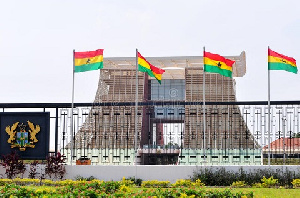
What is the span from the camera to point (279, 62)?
57.7 feet

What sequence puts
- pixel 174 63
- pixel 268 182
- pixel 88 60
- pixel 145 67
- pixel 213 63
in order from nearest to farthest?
pixel 268 182 → pixel 213 63 → pixel 88 60 → pixel 145 67 → pixel 174 63

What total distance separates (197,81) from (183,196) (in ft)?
102

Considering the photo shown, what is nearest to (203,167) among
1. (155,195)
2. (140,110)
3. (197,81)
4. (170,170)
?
(170,170)

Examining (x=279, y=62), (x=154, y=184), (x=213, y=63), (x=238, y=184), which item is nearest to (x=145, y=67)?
(x=213, y=63)

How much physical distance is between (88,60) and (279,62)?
6327 mm

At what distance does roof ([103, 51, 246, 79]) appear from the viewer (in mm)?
35031

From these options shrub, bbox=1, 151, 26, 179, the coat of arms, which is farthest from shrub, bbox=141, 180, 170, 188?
the coat of arms

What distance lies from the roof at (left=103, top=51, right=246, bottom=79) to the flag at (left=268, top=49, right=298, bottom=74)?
54.0 ft

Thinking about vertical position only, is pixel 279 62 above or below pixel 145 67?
above

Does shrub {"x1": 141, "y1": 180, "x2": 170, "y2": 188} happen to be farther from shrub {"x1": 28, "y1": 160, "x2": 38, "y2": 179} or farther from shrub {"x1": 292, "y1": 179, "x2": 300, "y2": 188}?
shrub {"x1": 28, "y1": 160, "x2": 38, "y2": 179}

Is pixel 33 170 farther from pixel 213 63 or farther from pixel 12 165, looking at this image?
pixel 213 63

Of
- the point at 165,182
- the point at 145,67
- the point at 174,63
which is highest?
the point at 174,63

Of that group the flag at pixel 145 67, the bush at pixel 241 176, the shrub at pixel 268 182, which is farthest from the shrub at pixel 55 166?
the shrub at pixel 268 182

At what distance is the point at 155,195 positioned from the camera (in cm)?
911
